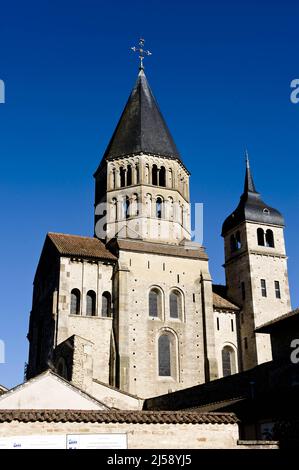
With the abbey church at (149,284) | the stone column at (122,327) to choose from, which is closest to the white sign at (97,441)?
the abbey church at (149,284)

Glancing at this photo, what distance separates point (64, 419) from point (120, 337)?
60.0 feet

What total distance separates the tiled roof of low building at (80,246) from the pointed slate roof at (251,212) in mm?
10586

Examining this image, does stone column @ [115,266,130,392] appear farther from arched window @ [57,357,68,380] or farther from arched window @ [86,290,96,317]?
arched window @ [57,357,68,380]

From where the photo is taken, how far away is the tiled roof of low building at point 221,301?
3944cm

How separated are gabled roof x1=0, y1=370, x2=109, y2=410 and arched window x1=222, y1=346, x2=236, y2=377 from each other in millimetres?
19230

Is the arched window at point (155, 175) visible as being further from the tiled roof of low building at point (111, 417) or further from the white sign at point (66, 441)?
the white sign at point (66, 441)

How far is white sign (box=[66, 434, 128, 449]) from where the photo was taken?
15242mm

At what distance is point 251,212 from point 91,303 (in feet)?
46.9

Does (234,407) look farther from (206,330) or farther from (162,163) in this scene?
(162,163)

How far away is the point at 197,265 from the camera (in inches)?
1497

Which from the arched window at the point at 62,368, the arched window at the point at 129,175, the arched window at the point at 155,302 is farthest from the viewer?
the arched window at the point at 129,175
